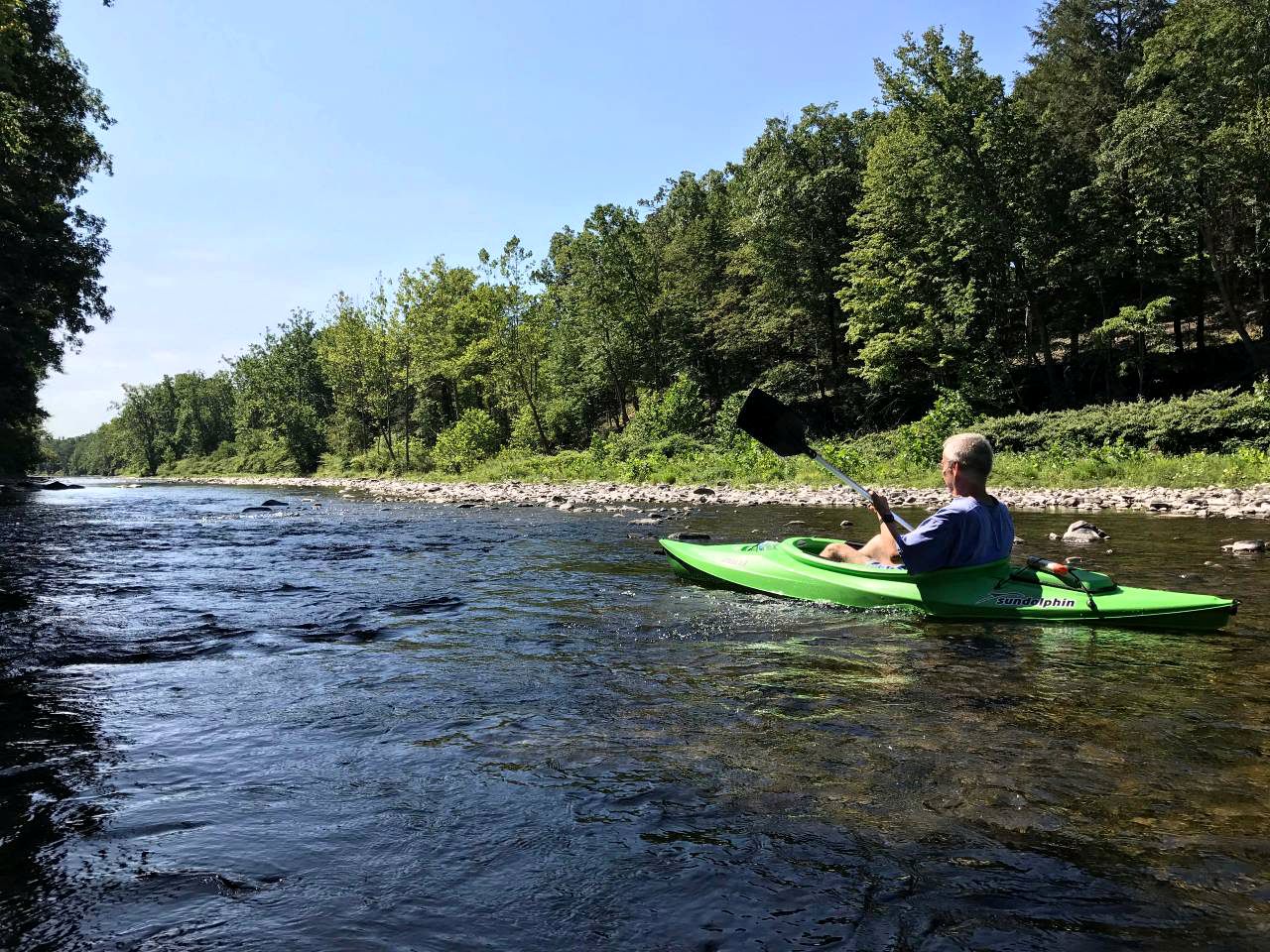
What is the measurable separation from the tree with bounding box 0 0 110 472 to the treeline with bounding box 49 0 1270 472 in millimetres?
16697

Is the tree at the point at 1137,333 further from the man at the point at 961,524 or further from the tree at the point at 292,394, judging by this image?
the tree at the point at 292,394

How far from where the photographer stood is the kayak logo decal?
557cm

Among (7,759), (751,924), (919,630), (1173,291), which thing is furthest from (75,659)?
(1173,291)

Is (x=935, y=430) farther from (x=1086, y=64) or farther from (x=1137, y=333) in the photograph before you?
(x=1086, y=64)

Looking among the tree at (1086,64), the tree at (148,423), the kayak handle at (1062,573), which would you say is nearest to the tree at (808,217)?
the tree at (1086,64)

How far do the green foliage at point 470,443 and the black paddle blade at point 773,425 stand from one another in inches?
1136

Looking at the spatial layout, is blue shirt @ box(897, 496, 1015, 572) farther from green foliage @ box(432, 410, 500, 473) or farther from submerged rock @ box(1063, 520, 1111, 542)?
green foliage @ box(432, 410, 500, 473)

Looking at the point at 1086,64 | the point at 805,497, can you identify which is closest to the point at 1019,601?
the point at 805,497

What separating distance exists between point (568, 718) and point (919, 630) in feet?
10.1

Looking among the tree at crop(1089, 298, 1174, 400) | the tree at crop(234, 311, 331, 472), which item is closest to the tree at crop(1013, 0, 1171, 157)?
the tree at crop(1089, 298, 1174, 400)

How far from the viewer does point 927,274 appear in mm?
28109

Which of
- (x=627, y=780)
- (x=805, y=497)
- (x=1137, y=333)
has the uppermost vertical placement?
(x=1137, y=333)

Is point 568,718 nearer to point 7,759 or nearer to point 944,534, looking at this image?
point 7,759

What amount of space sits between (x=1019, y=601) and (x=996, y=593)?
164mm
